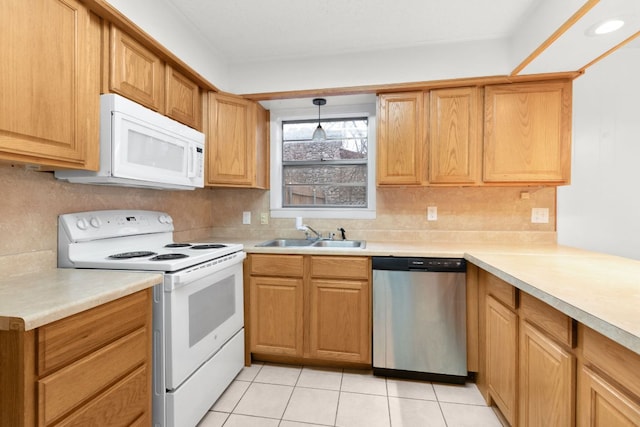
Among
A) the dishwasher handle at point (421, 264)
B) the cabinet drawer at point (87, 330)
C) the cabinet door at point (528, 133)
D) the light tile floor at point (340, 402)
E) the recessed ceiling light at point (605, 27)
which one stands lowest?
the light tile floor at point (340, 402)

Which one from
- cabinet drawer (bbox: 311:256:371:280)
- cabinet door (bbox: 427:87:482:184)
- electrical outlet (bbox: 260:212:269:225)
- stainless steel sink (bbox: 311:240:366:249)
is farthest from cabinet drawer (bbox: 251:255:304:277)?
cabinet door (bbox: 427:87:482:184)

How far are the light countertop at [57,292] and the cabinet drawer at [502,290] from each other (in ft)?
5.46

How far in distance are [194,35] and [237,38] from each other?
30cm

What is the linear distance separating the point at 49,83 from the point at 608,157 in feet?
11.1

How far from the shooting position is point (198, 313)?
168 cm

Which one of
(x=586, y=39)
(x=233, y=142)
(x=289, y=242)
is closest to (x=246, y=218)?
(x=289, y=242)

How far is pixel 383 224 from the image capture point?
269cm

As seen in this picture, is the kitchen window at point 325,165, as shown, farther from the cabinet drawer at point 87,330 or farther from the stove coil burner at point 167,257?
the cabinet drawer at point 87,330

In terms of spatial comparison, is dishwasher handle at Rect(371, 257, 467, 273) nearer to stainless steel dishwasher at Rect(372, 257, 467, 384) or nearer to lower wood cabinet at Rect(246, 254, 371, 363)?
stainless steel dishwasher at Rect(372, 257, 467, 384)

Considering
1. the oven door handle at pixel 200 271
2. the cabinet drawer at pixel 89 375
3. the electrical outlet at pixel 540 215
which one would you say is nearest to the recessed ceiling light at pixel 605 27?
the electrical outlet at pixel 540 215

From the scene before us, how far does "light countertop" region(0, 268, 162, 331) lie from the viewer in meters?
0.87

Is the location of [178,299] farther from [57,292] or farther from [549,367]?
[549,367]

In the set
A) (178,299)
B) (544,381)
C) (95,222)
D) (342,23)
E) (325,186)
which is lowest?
(544,381)

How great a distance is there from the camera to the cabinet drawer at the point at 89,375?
91cm
